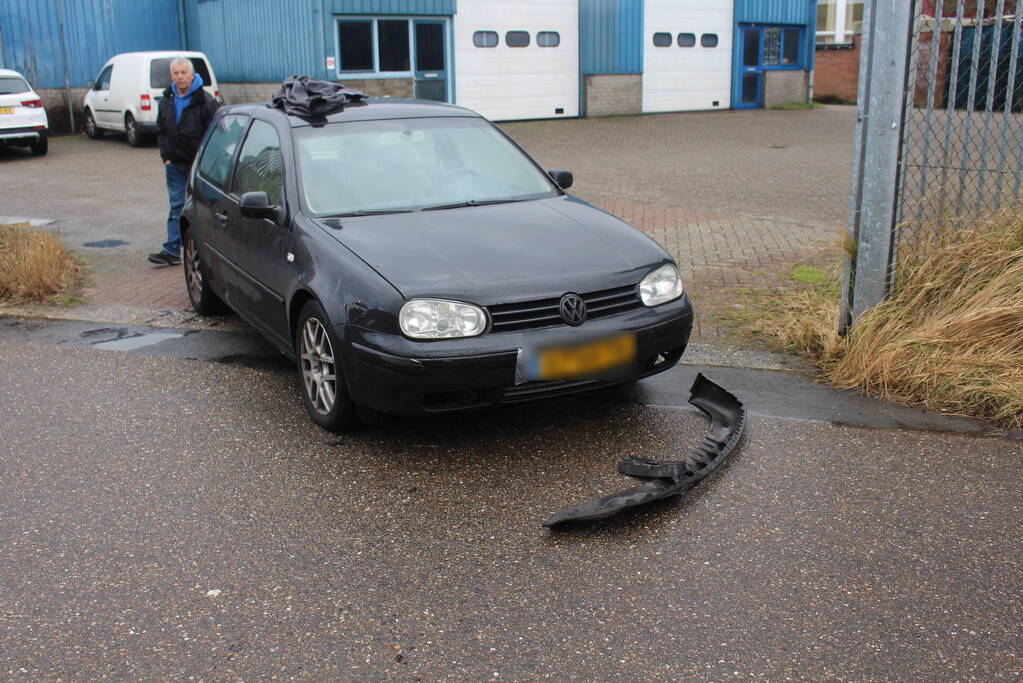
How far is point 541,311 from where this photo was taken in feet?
14.7

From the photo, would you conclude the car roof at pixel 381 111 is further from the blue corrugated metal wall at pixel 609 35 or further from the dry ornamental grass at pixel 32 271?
the blue corrugated metal wall at pixel 609 35

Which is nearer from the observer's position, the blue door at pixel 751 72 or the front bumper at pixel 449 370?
the front bumper at pixel 449 370

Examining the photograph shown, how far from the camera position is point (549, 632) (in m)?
3.20

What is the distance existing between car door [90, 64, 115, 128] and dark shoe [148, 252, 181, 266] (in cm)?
1256

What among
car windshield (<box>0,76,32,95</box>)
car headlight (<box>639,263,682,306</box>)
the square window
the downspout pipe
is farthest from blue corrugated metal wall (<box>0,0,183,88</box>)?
car headlight (<box>639,263,682,306</box>)

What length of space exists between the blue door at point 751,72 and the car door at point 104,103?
16765 millimetres

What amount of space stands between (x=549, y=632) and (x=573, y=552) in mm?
556

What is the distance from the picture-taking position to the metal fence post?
5.53m

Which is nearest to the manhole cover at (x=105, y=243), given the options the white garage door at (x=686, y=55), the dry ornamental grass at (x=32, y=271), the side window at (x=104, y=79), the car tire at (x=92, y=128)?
the dry ornamental grass at (x=32, y=271)

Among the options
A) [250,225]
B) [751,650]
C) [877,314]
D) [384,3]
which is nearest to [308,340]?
[250,225]

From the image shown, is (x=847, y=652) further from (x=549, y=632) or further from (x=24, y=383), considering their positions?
(x=24, y=383)

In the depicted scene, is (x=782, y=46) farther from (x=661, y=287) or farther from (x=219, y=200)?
(x=661, y=287)

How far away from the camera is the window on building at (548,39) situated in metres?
24.8

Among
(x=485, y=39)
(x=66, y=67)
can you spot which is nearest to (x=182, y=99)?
(x=485, y=39)
